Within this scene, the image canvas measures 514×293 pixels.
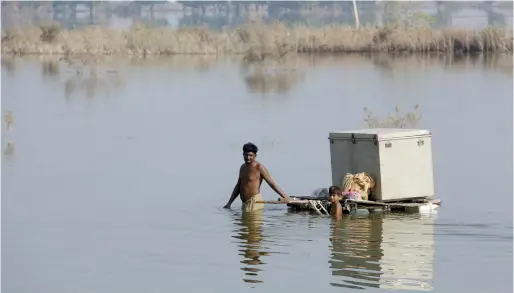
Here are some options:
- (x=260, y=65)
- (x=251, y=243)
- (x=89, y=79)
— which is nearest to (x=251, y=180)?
(x=251, y=243)

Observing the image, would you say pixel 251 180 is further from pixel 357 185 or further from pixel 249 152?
pixel 357 185

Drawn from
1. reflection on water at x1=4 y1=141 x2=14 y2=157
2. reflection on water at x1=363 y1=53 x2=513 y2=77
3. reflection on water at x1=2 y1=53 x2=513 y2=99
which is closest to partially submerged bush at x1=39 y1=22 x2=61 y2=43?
reflection on water at x1=2 y1=53 x2=513 y2=99

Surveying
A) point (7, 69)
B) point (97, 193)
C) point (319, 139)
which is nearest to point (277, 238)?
point (97, 193)

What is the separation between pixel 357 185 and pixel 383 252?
1882 mm

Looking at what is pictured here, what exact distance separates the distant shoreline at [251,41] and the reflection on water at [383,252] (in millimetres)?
35103

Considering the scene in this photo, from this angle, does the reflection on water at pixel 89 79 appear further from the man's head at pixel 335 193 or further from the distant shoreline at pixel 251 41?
the man's head at pixel 335 193

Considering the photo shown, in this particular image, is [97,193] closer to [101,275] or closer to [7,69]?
[101,275]

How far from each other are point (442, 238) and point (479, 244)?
49 cm

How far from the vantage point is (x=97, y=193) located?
19375mm

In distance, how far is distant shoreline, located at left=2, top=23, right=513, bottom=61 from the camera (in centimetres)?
5306

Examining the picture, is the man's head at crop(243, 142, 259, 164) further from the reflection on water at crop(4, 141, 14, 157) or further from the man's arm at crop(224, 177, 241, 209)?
the reflection on water at crop(4, 141, 14, 157)

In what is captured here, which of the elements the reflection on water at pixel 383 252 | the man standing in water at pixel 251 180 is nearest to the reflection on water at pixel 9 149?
the man standing in water at pixel 251 180

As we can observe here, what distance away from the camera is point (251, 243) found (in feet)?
49.9

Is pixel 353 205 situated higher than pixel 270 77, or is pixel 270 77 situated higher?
pixel 270 77
